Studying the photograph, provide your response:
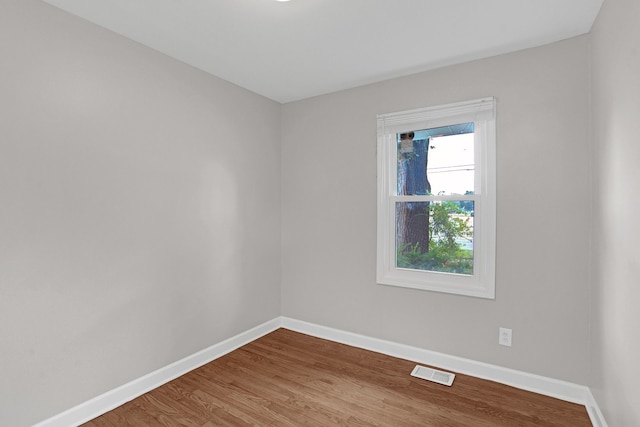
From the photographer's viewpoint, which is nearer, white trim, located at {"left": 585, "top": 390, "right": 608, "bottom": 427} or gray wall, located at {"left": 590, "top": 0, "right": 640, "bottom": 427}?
gray wall, located at {"left": 590, "top": 0, "right": 640, "bottom": 427}

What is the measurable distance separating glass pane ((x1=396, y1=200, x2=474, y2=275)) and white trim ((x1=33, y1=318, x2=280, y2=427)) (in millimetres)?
1756

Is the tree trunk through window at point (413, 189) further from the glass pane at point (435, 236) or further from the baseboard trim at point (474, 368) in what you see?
the baseboard trim at point (474, 368)

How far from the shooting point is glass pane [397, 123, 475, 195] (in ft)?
8.95

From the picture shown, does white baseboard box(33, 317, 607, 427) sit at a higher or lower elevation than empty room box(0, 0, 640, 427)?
lower

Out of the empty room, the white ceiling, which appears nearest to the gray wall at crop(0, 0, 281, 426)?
the empty room

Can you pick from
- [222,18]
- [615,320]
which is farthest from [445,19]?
[615,320]

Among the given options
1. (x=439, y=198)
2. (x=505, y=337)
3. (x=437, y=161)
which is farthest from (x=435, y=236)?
(x=505, y=337)

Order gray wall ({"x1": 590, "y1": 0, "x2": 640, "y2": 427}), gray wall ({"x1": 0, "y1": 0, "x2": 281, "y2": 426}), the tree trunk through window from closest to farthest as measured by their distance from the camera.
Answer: gray wall ({"x1": 590, "y1": 0, "x2": 640, "y2": 427}), gray wall ({"x1": 0, "y1": 0, "x2": 281, "y2": 426}), the tree trunk through window

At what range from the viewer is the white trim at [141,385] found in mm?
2002

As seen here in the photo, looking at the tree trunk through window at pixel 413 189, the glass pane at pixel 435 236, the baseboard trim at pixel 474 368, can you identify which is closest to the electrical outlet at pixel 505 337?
the baseboard trim at pixel 474 368

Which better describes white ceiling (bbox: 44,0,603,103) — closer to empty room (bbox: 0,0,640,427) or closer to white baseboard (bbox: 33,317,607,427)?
empty room (bbox: 0,0,640,427)

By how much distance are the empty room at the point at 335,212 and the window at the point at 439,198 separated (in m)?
0.02

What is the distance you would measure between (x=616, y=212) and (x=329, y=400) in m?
2.10

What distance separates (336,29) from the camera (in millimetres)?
2201
